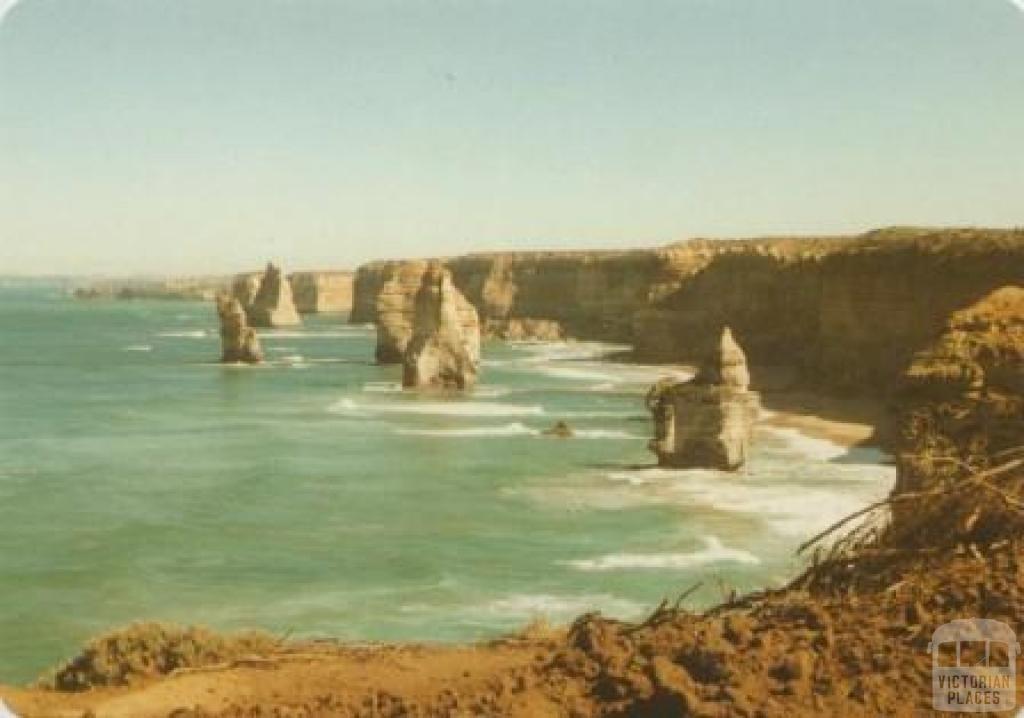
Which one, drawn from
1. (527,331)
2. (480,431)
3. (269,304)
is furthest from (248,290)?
(480,431)

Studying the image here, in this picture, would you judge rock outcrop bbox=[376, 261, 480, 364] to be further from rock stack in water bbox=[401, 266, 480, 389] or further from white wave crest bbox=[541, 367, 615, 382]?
rock stack in water bbox=[401, 266, 480, 389]

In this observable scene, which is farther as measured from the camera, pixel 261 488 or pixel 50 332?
pixel 50 332

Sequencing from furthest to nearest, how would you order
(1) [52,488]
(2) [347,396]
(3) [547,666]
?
(2) [347,396] → (1) [52,488] → (3) [547,666]

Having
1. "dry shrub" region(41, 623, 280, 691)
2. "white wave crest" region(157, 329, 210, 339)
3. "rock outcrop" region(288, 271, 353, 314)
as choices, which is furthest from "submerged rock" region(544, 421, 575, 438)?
"rock outcrop" region(288, 271, 353, 314)

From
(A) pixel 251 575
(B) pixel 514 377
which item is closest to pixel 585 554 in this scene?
(A) pixel 251 575

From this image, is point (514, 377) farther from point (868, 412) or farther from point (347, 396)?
point (868, 412)

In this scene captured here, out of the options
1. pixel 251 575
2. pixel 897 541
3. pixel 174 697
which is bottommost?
pixel 251 575

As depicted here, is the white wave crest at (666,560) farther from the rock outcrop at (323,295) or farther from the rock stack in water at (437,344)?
the rock outcrop at (323,295)
